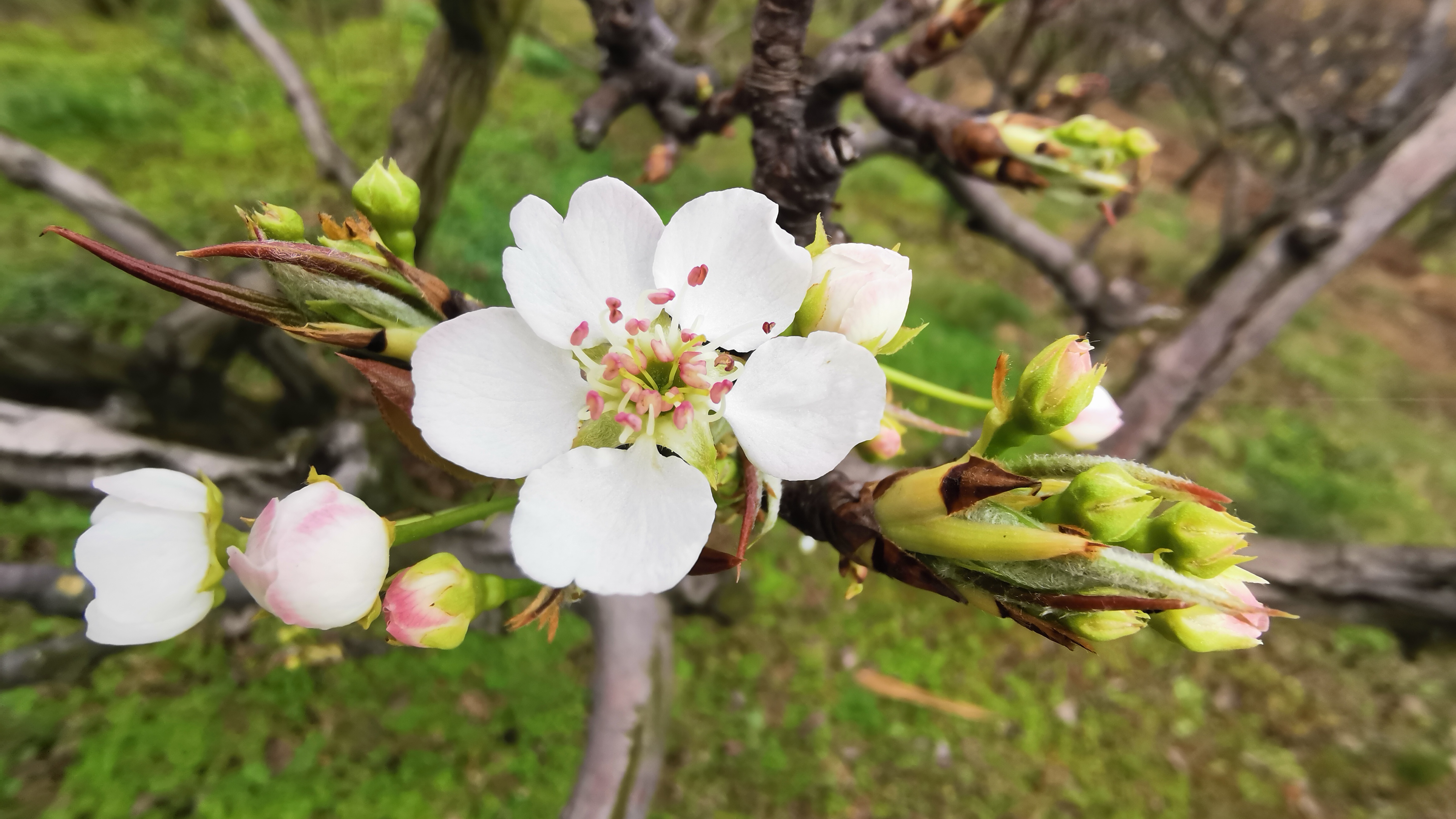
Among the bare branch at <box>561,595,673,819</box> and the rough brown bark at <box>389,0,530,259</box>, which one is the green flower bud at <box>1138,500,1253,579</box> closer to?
the bare branch at <box>561,595,673,819</box>

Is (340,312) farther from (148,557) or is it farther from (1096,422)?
(1096,422)

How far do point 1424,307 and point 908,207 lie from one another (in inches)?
262

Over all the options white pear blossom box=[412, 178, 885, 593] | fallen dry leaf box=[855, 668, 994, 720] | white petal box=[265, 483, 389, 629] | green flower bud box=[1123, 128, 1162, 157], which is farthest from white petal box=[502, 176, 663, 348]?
fallen dry leaf box=[855, 668, 994, 720]

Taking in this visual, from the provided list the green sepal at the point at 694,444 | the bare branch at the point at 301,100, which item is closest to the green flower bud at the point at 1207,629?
the green sepal at the point at 694,444

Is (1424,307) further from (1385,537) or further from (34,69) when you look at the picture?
(34,69)

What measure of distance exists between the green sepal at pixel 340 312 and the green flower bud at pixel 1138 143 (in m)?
1.05

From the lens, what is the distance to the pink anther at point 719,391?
575 millimetres

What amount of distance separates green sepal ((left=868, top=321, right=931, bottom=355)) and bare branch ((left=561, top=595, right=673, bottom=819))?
659 mm

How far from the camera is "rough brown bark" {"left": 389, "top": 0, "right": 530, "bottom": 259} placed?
183 cm

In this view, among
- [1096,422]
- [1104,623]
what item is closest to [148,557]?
[1104,623]

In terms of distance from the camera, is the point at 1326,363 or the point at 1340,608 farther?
the point at 1326,363

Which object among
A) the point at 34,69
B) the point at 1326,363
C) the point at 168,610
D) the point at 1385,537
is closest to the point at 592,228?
the point at 168,610

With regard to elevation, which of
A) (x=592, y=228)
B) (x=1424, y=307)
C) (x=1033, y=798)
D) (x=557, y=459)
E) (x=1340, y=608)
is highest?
(x=592, y=228)

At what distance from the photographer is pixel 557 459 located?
0.54 m
